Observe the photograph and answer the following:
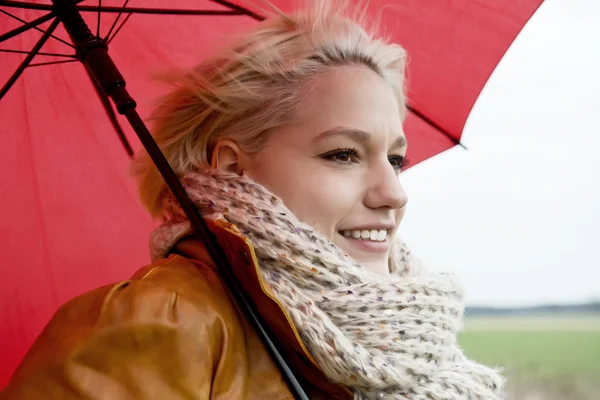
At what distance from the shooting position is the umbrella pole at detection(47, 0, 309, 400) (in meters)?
1.07

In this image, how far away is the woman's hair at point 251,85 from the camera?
128cm

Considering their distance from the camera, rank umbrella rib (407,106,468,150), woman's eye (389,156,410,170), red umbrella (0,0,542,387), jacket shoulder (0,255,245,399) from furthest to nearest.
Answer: umbrella rib (407,106,468,150)
red umbrella (0,0,542,387)
woman's eye (389,156,410,170)
jacket shoulder (0,255,245,399)

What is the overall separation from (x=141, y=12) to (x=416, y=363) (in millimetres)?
892

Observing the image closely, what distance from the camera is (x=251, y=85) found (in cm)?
129

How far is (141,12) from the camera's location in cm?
147

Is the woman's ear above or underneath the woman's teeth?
above

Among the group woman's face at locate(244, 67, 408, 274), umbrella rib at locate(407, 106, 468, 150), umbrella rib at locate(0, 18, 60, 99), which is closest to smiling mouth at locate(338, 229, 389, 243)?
woman's face at locate(244, 67, 408, 274)

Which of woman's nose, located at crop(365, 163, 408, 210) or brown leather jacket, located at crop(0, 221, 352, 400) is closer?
brown leather jacket, located at crop(0, 221, 352, 400)

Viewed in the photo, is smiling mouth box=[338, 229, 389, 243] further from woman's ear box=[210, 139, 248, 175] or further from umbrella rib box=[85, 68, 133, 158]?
umbrella rib box=[85, 68, 133, 158]

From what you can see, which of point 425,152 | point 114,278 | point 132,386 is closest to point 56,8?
point 114,278

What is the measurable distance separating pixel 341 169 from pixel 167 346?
42 centimetres

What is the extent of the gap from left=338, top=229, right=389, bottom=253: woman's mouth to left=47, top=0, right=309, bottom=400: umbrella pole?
21 centimetres

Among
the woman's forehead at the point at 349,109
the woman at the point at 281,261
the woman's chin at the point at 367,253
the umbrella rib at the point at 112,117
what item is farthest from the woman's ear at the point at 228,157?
the umbrella rib at the point at 112,117

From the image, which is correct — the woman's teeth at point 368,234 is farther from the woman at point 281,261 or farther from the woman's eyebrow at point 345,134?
the woman's eyebrow at point 345,134
